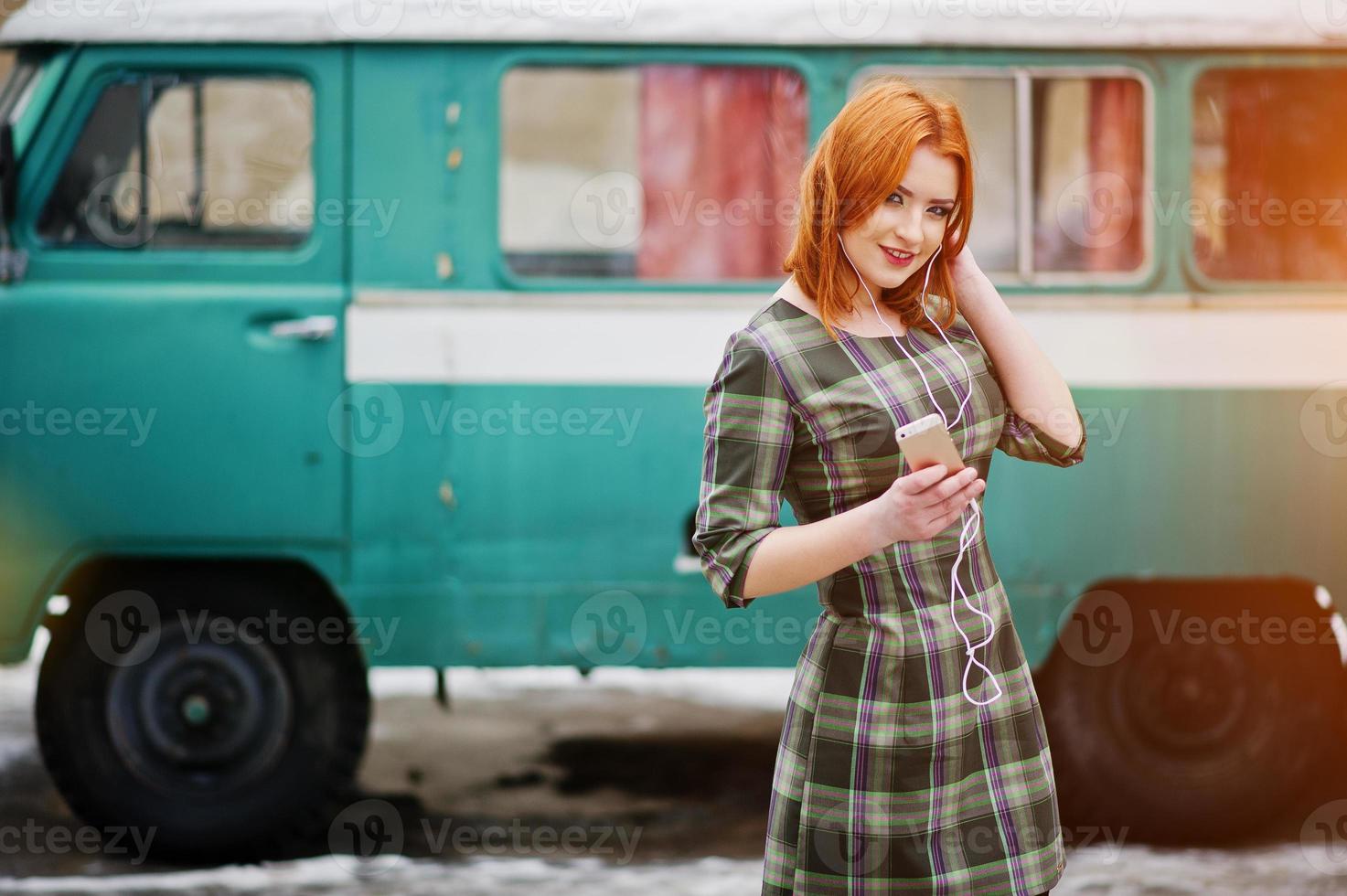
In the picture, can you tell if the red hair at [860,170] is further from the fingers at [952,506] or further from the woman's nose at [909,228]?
the fingers at [952,506]

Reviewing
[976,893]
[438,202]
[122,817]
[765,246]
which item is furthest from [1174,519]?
[122,817]

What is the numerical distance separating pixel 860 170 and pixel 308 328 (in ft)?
9.36

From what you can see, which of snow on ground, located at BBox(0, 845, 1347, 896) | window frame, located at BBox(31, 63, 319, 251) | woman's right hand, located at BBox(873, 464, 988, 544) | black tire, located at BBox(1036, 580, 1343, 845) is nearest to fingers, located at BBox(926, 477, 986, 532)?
woman's right hand, located at BBox(873, 464, 988, 544)

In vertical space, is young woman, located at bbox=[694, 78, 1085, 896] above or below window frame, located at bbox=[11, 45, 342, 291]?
below

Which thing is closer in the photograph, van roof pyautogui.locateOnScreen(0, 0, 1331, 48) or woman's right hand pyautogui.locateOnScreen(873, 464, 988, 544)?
woman's right hand pyautogui.locateOnScreen(873, 464, 988, 544)

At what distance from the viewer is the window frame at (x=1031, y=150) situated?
4.66m

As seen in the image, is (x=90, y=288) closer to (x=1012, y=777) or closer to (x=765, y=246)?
(x=765, y=246)

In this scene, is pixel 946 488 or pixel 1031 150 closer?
pixel 946 488

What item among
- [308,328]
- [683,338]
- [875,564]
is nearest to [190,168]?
[308,328]

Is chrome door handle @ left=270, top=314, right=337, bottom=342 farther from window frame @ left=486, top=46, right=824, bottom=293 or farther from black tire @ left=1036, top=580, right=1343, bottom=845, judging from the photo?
black tire @ left=1036, top=580, right=1343, bottom=845

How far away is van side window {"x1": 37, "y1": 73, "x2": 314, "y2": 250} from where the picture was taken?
4613 mm

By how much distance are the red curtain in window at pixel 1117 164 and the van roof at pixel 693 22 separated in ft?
0.51

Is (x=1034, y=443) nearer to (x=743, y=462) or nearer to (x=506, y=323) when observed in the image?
(x=743, y=462)

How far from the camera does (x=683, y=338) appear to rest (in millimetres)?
4684
